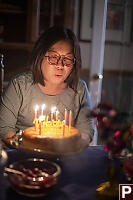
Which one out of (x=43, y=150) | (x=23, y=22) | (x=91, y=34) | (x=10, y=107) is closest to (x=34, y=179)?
(x=43, y=150)

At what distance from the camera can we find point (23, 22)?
3.73 meters

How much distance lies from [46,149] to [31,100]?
0.72 meters

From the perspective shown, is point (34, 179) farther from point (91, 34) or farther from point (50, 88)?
point (91, 34)

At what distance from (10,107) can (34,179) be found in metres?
0.83

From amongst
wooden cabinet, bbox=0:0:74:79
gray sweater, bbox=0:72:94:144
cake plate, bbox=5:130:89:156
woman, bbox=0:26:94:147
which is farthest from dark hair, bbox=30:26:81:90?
wooden cabinet, bbox=0:0:74:79

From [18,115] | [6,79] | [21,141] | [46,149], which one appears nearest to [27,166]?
[46,149]

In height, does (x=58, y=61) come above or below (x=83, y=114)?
above

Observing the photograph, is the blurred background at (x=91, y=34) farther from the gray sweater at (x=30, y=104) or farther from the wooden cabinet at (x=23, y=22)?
the gray sweater at (x=30, y=104)

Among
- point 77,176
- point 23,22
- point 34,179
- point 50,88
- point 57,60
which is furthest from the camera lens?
point 23,22

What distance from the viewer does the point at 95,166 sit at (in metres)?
1.50

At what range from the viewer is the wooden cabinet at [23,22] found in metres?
3.54

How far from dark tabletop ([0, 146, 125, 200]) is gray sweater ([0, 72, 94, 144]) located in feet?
1.18

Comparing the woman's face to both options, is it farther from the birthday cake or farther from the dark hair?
the birthday cake

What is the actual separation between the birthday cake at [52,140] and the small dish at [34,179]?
0.34ft
